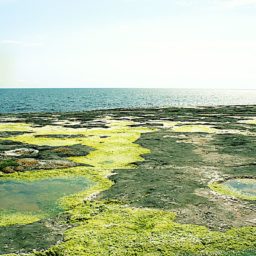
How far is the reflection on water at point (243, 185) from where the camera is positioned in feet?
59.8

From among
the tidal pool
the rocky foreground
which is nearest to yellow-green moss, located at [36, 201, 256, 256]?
the rocky foreground

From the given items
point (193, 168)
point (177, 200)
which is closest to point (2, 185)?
point (177, 200)

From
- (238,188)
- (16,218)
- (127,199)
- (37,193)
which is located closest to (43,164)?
(37,193)

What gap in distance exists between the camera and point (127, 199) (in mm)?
16562

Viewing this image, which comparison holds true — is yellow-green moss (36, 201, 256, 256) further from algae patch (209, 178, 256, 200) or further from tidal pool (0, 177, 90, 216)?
algae patch (209, 178, 256, 200)

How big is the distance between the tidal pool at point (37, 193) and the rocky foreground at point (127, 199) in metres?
0.05

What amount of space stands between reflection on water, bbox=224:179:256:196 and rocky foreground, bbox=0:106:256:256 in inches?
2.4

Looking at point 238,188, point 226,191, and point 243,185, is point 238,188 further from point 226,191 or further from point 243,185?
point 226,191

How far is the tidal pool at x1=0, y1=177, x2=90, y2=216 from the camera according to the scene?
15.6 meters

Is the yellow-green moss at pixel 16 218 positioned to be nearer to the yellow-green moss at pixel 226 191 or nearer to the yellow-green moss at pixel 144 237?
the yellow-green moss at pixel 144 237

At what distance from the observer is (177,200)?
16438mm

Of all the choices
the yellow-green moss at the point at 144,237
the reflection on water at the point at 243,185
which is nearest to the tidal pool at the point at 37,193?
the yellow-green moss at the point at 144,237

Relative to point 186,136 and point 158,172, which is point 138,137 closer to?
point 186,136

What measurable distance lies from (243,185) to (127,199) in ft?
24.1
